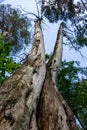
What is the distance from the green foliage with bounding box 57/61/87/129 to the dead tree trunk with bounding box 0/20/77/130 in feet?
29.2

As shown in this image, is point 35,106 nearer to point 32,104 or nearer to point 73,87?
point 32,104

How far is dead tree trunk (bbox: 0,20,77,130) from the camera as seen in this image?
3252mm

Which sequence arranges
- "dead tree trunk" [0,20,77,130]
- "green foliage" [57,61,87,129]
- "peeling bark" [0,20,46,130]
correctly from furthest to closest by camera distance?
"green foliage" [57,61,87,129] → "dead tree trunk" [0,20,77,130] → "peeling bark" [0,20,46,130]

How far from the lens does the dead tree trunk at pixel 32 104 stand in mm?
3252

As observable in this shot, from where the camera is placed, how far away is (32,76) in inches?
187

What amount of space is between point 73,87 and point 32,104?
11113 millimetres

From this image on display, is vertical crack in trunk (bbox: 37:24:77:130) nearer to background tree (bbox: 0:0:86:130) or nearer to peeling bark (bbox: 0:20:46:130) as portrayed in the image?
background tree (bbox: 0:0:86:130)

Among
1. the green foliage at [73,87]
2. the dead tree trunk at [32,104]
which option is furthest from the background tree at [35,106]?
the green foliage at [73,87]

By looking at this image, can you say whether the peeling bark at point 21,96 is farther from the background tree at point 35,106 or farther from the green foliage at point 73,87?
the green foliage at point 73,87

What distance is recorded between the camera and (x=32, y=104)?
3.86m

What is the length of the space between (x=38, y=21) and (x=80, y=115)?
707cm

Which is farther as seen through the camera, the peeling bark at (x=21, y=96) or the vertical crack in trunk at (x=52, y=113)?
the vertical crack in trunk at (x=52, y=113)

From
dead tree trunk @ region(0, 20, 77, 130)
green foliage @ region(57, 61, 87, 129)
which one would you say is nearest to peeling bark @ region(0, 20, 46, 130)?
dead tree trunk @ region(0, 20, 77, 130)

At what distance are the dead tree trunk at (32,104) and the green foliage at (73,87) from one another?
29.2ft
